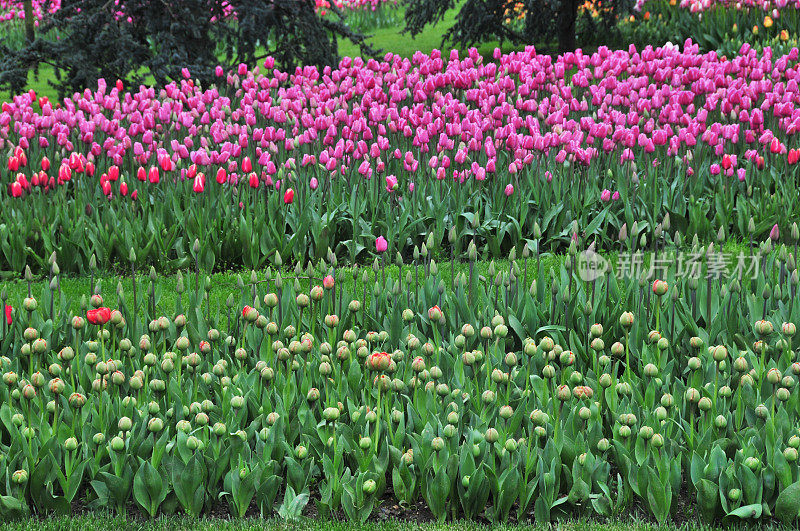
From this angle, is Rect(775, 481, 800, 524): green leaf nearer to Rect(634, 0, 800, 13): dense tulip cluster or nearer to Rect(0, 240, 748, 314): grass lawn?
Rect(0, 240, 748, 314): grass lawn

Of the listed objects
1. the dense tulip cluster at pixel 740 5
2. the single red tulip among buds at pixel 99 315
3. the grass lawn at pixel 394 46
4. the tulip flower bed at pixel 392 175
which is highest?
the dense tulip cluster at pixel 740 5

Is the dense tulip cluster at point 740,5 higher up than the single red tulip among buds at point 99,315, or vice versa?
the dense tulip cluster at point 740,5

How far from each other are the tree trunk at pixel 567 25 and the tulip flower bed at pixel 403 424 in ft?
30.3

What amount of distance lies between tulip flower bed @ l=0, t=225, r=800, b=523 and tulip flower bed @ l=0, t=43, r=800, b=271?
1567mm

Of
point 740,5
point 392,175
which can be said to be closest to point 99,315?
point 392,175

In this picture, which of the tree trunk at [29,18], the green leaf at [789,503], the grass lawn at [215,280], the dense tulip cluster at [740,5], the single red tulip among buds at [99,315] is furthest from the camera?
the dense tulip cluster at [740,5]

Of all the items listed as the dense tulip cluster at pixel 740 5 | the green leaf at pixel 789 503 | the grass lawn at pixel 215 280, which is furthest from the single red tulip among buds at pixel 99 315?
the dense tulip cluster at pixel 740 5

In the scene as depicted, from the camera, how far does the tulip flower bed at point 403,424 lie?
3.33 m

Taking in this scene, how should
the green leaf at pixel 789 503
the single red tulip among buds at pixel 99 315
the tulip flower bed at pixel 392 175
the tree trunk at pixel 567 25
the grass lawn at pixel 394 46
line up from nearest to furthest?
the green leaf at pixel 789 503
the single red tulip among buds at pixel 99 315
the tulip flower bed at pixel 392 175
the tree trunk at pixel 567 25
the grass lawn at pixel 394 46

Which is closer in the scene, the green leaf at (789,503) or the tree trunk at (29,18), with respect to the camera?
the green leaf at (789,503)

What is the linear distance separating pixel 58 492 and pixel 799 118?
19.8 feet

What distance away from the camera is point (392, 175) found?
6.51 m

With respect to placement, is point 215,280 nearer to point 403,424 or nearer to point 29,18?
point 403,424

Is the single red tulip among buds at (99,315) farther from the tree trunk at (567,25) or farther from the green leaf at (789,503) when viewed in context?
the tree trunk at (567,25)
